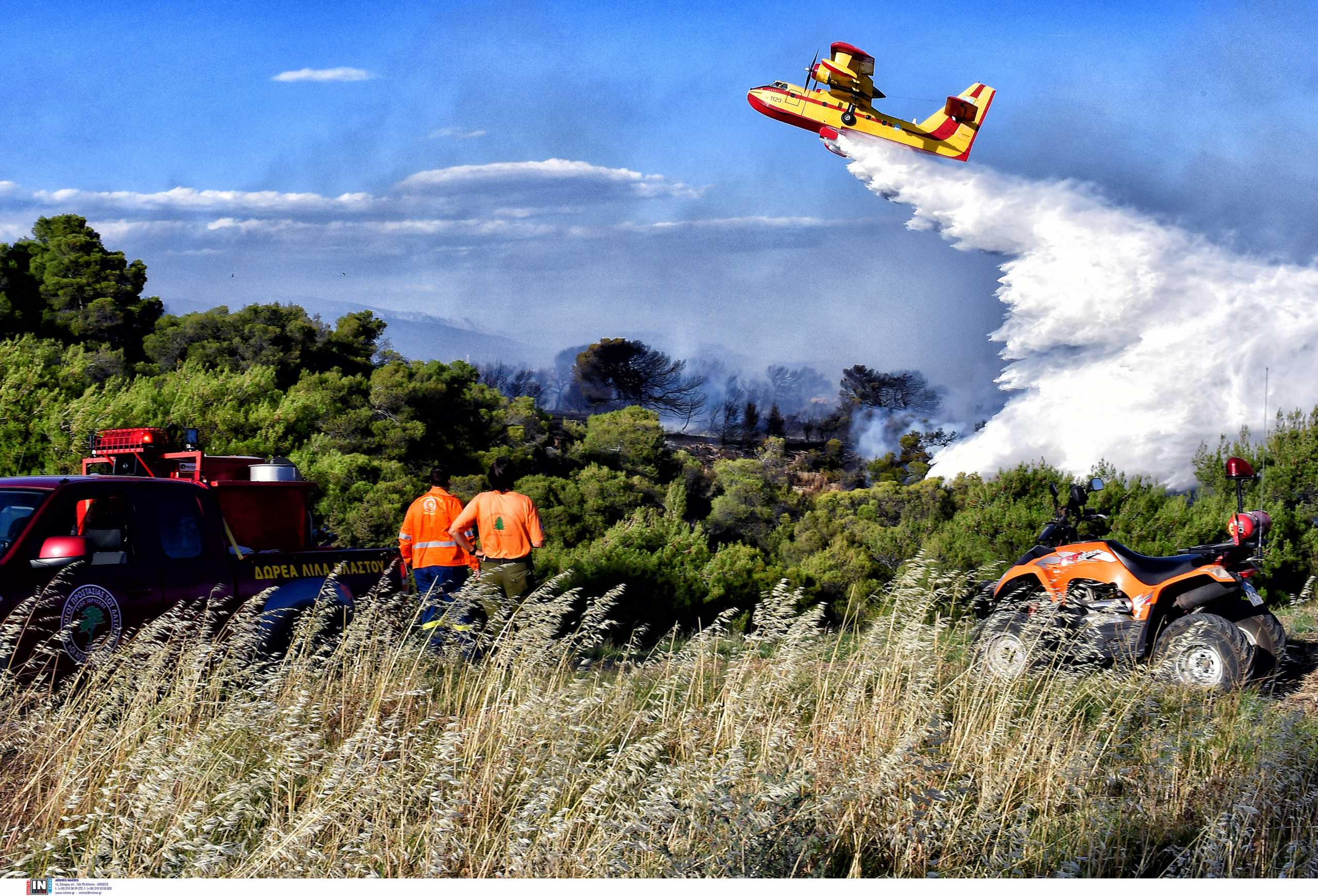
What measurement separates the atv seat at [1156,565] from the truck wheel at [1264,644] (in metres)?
0.51

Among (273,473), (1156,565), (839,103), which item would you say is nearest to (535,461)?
(839,103)

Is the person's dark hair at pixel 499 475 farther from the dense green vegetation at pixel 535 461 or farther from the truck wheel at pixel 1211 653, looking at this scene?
the truck wheel at pixel 1211 653

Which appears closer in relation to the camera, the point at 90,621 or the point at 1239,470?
the point at 90,621

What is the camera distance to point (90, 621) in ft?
19.9

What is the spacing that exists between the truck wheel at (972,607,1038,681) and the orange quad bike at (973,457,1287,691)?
0.07 feet

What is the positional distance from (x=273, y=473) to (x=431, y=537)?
1.40 m

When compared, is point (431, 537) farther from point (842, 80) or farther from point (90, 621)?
point (842, 80)

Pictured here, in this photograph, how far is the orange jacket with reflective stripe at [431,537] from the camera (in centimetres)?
946

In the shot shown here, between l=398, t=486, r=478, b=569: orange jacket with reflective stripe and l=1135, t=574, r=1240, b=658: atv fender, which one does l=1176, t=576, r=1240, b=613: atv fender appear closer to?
l=1135, t=574, r=1240, b=658: atv fender

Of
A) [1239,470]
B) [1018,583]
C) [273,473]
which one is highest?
[1239,470]

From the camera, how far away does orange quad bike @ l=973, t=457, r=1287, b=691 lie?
6414mm

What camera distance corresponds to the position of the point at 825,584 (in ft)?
73.7

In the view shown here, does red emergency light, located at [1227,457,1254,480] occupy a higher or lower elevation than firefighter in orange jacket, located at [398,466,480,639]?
higher

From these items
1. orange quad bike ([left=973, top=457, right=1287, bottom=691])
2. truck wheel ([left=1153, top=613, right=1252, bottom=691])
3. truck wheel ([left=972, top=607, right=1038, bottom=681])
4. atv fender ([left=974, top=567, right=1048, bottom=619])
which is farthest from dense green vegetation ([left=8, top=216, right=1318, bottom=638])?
truck wheel ([left=1153, top=613, right=1252, bottom=691])
